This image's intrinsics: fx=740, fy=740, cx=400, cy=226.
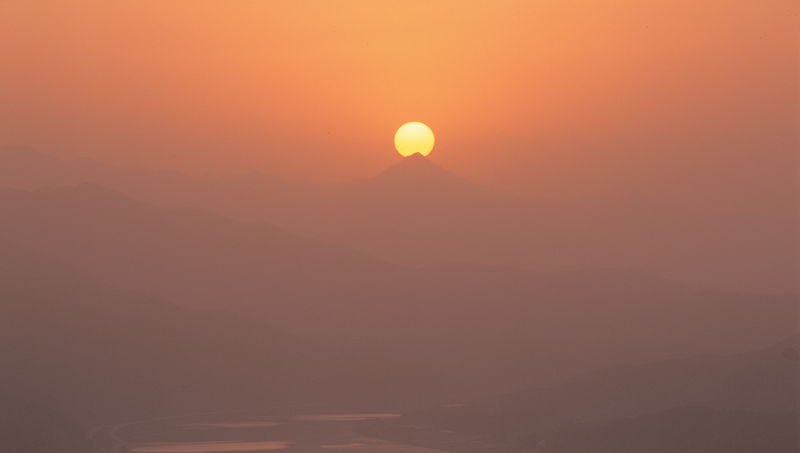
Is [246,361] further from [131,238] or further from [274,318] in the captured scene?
[131,238]

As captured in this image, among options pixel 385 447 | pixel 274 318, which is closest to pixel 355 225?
pixel 274 318

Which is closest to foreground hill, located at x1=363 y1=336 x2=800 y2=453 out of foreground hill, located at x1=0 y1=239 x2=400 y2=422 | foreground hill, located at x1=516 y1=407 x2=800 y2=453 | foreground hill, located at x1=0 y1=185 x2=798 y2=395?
foreground hill, located at x1=516 y1=407 x2=800 y2=453

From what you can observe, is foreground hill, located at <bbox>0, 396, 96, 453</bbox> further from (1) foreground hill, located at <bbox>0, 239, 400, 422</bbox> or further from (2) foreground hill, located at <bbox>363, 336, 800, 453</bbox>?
(2) foreground hill, located at <bbox>363, 336, 800, 453</bbox>

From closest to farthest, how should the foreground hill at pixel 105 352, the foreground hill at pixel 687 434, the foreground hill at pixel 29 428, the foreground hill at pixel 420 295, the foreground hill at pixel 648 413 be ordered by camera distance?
1. the foreground hill at pixel 687 434
2. the foreground hill at pixel 648 413
3. the foreground hill at pixel 29 428
4. the foreground hill at pixel 105 352
5. the foreground hill at pixel 420 295

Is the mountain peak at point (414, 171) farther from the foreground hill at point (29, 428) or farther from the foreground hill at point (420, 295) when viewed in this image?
the foreground hill at point (29, 428)

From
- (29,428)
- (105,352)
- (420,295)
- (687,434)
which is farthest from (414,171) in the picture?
(29,428)

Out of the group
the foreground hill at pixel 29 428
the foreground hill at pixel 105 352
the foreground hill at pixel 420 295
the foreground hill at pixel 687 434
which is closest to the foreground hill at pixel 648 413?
the foreground hill at pixel 687 434

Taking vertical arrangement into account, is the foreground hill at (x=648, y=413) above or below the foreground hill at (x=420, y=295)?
below
